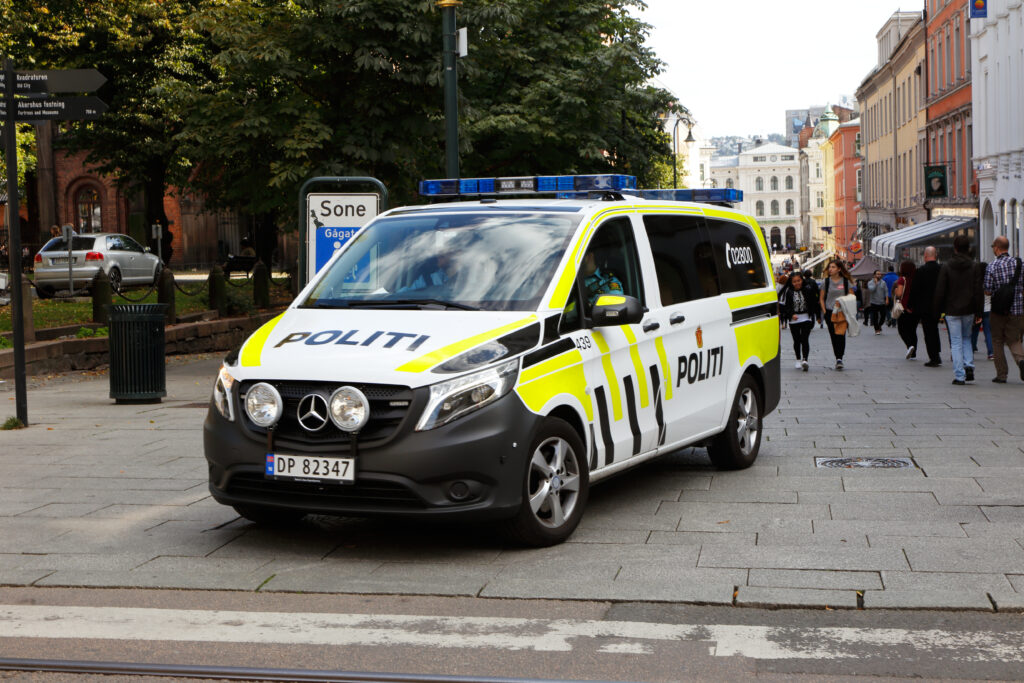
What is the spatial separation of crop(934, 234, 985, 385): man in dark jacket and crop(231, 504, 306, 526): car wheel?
10.8 m

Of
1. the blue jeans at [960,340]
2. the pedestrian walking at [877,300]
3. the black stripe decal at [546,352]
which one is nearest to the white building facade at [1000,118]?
the pedestrian walking at [877,300]

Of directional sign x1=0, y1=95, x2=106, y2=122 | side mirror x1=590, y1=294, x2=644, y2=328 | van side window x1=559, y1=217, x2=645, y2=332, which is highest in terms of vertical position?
directional sign x1=0, y1=95, x2=106, y2=122

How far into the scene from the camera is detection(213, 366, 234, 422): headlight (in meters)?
6.64

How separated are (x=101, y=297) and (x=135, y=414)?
8.45 meters

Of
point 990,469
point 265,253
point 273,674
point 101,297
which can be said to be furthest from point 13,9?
point 273,674

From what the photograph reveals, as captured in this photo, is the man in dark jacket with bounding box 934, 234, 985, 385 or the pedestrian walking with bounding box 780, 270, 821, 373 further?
the pedestrian walking with bounding box 780, 270, 821, 373

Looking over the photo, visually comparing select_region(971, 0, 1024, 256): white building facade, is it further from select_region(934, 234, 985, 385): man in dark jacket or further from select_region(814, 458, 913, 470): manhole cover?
select_region(814, 458, 913, 470): manhole cover

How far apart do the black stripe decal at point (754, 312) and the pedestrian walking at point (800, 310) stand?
908 centimetres

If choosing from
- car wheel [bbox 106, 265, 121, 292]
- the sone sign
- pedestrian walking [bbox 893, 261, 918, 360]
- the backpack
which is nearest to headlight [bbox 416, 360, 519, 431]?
the sone sign

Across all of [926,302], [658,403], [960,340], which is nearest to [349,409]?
[658,403]

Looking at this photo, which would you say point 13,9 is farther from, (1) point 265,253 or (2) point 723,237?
(2) point 723,237

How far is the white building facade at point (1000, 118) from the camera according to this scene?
37.1 m

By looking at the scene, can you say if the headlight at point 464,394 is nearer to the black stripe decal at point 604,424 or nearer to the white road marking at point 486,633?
the black stripe decal at point 604,424

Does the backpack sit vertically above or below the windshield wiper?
below
